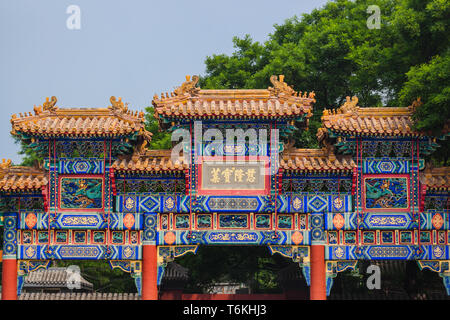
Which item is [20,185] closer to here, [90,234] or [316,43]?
[90,234]

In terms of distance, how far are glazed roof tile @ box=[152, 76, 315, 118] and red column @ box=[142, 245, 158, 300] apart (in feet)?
10.3

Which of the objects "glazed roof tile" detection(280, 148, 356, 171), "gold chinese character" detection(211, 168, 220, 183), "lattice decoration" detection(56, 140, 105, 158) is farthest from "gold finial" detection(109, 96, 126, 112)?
"glazed roof tile" detection(280, 148, 356, 171)

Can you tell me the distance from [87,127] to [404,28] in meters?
8.28

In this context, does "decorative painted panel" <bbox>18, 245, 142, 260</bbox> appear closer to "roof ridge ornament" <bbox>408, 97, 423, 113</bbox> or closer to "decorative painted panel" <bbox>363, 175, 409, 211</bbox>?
"decorative painted panel" <bbox>363, 175, 409, 211</bbox>

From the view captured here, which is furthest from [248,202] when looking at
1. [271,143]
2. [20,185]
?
[20,185]

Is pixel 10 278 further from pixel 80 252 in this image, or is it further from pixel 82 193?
pixel 82 193

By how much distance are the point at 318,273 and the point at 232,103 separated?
4.47m

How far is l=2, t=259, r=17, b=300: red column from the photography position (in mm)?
17172

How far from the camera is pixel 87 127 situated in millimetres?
17188

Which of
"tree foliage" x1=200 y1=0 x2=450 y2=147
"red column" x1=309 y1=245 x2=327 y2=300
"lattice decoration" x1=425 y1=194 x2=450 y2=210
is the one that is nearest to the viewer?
"red column" x1=309 y1=245 x2=327 y2=300

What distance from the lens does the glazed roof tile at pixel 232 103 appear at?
1688 cm

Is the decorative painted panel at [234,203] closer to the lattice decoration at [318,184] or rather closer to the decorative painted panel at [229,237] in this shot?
the lattice decoration at [318,184]

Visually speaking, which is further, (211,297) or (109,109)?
(211,297)

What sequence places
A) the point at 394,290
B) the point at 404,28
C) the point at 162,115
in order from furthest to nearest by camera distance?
the point at 394,290
the point at 404,28
the point at 162,115
